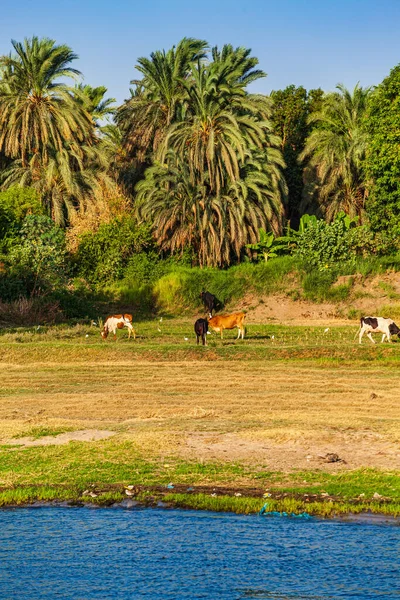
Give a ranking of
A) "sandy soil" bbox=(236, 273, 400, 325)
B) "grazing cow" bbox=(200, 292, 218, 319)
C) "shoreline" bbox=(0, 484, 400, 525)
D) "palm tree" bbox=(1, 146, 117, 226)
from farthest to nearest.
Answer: "palm tree" bbox=(1, 146, 117, 226) < "grazing cow" bbox=(200, 292, 218, 319) < "sandy soil" bbox=(236, 273, 400, 325) < "shoreline" bbox=(0, 484, 400, 525)

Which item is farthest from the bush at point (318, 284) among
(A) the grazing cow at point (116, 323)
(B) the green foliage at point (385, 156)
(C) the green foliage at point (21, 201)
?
(C) the green foliage at point (21, 201)

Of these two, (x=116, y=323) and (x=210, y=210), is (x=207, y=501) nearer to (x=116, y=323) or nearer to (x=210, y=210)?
(x=116, y=323)

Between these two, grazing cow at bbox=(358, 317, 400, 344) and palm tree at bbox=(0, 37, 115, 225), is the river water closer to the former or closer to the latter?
grazing cow at bbox=(358, 317, 400, 344)

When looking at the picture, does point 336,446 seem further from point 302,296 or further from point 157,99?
point 157,99

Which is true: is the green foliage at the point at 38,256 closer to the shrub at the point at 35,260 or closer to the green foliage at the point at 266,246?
the shrub at the point at 35,260

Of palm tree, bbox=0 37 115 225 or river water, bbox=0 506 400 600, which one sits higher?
palm tree, bbox=0 37 115 225

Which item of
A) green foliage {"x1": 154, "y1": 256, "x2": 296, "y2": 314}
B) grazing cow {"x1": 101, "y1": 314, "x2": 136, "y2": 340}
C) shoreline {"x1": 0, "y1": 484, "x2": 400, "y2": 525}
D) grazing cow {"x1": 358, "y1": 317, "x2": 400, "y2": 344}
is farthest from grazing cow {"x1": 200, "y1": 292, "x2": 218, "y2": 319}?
shoreline {"x1": 0, "y1": 484, "x2": 400, "y2": 525}

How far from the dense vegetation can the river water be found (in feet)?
106

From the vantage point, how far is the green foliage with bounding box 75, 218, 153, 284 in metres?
53.1

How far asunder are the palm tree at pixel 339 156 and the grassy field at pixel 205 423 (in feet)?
90.5

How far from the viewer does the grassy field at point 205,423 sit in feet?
49.0

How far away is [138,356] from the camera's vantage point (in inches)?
1204

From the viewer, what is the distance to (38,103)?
5438cm

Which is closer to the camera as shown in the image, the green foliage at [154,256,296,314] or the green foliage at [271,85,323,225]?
the green foliage at [154,256,296,314]
